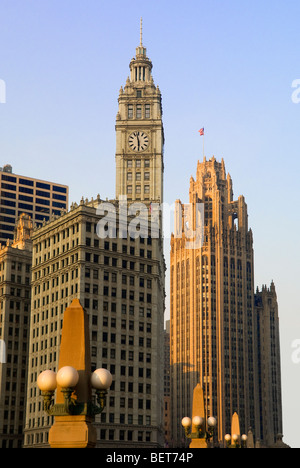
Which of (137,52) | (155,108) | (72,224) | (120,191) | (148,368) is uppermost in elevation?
(137,52)

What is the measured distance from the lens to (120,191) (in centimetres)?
16750

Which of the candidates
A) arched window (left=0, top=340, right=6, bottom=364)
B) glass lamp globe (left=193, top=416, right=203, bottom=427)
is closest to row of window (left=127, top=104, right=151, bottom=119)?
arched window (left=0, top=340, right=6, bottom=364)

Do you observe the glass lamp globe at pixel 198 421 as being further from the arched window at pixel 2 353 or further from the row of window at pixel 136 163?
the row of window at pixel 136 163

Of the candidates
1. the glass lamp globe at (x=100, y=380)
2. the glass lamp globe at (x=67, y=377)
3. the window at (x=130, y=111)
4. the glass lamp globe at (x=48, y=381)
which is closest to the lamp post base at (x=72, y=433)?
the glass lamp globe at (x=48, y=381)

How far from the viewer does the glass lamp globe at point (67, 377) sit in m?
25.5

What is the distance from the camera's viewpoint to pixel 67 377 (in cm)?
2552

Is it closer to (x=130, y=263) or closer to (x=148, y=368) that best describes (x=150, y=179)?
(x=130, y=263)

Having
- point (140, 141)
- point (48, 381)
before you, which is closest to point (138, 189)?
point (140, 141)

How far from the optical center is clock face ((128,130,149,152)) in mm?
172750

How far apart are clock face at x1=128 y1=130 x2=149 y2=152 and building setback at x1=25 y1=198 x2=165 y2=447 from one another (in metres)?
29.9

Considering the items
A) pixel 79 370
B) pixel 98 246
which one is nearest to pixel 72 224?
pixel 98 246
